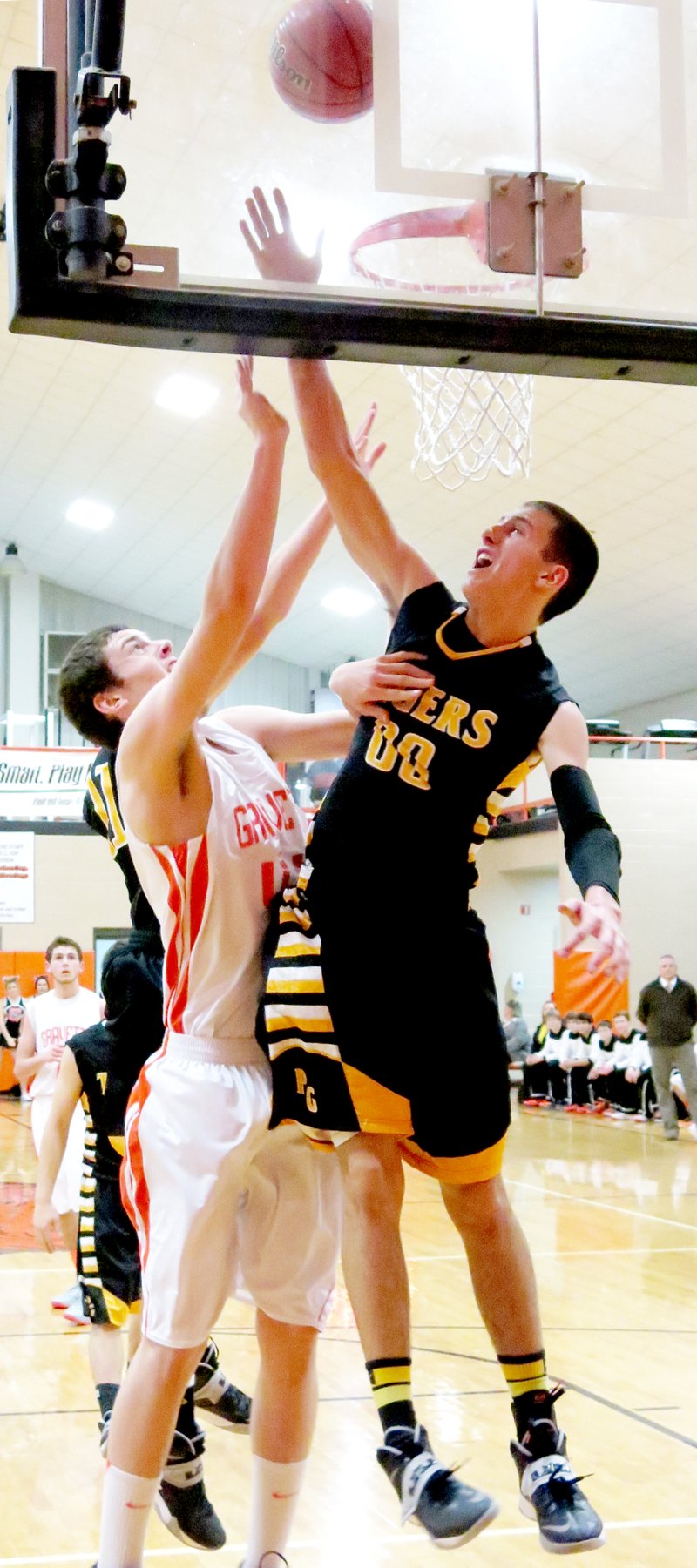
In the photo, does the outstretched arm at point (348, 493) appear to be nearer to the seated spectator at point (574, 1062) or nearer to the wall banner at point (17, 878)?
the seated spectator at point (574, 1062)

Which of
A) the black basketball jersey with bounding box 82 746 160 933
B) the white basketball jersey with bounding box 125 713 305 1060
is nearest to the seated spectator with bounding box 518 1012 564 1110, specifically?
the black basketball jersey with bounding box 82 746 160 933

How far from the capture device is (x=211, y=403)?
55.3ft

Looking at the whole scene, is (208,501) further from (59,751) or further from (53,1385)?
(53,1385)

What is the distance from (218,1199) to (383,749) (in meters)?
1.00

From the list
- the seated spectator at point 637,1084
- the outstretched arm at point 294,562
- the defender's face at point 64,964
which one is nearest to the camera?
the outstretched arm at point 294,562

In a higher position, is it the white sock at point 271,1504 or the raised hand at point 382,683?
the raised hand at point 382,683

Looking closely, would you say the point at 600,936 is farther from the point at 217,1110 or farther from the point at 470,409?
the point at 470,409

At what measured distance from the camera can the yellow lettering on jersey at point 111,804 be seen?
4018 millimetres

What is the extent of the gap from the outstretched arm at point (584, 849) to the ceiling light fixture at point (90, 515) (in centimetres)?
1943

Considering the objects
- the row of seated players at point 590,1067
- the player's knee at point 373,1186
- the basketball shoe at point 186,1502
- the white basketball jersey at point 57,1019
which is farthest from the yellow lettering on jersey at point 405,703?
the row of seated players at point 590,1067

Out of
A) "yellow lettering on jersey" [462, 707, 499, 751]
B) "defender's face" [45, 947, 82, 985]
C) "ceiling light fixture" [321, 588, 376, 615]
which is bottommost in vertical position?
"defender's face" [45, 947, 82, 985]

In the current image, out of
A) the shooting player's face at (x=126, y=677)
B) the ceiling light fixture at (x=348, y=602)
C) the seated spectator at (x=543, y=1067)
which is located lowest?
the seated spectator at (x=543, y=1067)

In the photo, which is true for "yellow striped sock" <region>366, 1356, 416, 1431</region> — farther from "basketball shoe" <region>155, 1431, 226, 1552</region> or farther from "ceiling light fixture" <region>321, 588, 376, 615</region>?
"ceiling light fixture" <region>321, 588, 376, 615</region>

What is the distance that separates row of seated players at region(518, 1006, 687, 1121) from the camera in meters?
17.1
